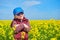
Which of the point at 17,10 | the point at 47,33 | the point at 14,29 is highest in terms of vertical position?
the point at 17,10

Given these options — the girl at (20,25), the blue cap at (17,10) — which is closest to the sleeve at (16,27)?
the girl at (20,25)

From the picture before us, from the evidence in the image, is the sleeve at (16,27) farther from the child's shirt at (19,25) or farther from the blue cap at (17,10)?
the blue cap at (17,10)

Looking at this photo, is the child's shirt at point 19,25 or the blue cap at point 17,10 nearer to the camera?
the child's shirt at point 19,25

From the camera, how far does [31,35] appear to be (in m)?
6.96

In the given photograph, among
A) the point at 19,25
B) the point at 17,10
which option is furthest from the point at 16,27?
the point at 17,10

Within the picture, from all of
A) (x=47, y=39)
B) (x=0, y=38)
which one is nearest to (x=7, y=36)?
(x=0, y=38)

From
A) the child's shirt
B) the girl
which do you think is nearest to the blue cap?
the girl

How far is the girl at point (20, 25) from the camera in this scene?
5.62m

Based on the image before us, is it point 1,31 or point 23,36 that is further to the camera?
point 1,31

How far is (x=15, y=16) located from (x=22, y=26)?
1.41ft

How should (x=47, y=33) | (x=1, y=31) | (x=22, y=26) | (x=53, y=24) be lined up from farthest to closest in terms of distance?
(x=53, y=24)
(x=47, y=33)
(x=1, y=31)
(x=22, y=26)

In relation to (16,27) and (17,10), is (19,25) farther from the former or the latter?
(17,10)

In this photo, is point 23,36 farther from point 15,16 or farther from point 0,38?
point 0,38

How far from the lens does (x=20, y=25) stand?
558cm
